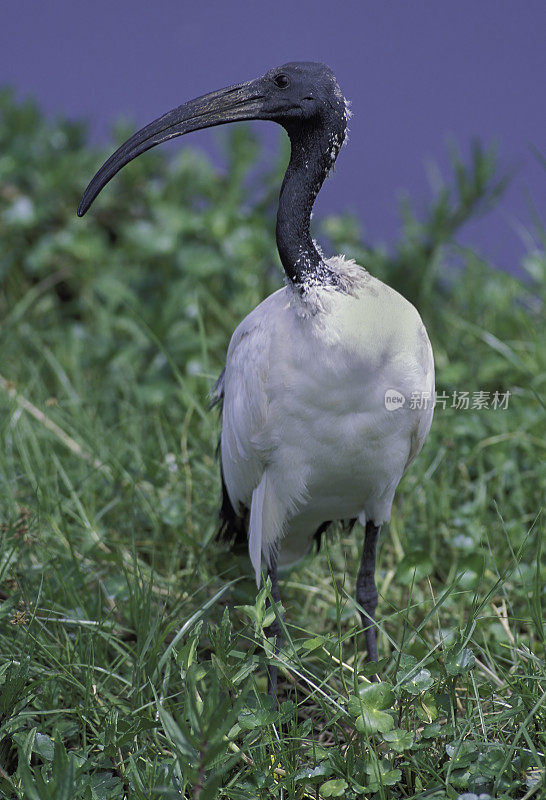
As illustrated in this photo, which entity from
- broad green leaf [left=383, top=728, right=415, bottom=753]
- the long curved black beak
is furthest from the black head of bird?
broad green leaf [left=383, top=728, right=415, bottom=753]

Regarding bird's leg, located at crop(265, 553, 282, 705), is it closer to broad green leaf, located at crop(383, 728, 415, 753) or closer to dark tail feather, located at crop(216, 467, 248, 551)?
dark tail feather, located at crop(216, 467, 248, 551)

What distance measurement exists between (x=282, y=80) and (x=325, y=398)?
74 cm

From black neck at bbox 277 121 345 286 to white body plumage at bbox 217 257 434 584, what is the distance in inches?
2.0

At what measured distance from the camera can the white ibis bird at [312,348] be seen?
2.06 meters

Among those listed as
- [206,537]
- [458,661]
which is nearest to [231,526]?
[206,537]

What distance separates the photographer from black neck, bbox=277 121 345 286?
80.9 inches

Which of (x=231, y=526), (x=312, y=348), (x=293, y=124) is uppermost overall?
(x=293, y=124)

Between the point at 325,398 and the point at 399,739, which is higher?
the point at 325,398

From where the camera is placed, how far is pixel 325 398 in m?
2.08

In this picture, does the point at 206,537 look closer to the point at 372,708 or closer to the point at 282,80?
the point at 372,708

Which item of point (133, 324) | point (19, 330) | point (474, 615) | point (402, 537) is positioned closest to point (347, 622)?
point (402, 537)

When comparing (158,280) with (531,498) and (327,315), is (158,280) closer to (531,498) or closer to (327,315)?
(531,498)

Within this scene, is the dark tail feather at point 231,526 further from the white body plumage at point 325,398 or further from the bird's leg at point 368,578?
the bird's leg at point 368,578

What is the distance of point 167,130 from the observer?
2.16m
